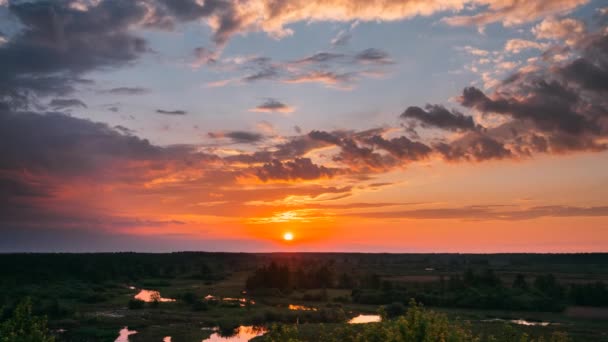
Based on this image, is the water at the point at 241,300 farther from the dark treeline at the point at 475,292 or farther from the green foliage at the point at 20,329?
the green foliage at the point at 20,329

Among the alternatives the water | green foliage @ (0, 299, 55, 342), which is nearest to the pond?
the water

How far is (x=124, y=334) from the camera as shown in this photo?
63.3 meters

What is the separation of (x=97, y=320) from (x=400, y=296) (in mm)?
62725

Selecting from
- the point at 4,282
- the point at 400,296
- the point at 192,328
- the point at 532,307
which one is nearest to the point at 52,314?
the point at 192,328

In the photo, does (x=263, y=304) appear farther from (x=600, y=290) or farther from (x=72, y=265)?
(x=72, y=265)

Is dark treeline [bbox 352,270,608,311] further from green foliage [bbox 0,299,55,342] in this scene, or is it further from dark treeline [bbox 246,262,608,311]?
green foliage [bbox 0,299,55,342]

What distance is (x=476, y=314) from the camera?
296 ft

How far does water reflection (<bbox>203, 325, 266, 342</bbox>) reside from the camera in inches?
2490

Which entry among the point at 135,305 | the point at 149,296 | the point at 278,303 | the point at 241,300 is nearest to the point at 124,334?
the point at 135,305

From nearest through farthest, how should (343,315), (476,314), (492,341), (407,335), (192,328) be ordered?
(407,335)
(492,341)
(192,328)
(343,315)
(476,314)

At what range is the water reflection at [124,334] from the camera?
60.0m

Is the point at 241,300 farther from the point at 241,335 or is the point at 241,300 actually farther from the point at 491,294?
the point at 491,294

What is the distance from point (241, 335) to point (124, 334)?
14.9 meters

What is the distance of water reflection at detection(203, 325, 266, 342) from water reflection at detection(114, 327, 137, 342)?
31.8 feet
